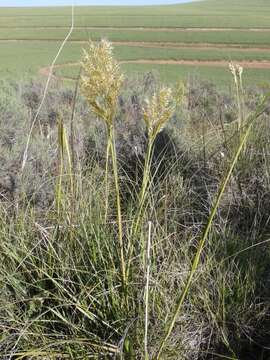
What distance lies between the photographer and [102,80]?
1717 millimetres

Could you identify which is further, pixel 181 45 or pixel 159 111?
pixel 181 45

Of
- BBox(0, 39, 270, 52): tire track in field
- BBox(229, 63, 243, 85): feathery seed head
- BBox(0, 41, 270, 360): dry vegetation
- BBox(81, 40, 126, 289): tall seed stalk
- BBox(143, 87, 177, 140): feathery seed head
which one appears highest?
BBox(81, 40, 126, 289): tall seed stalk

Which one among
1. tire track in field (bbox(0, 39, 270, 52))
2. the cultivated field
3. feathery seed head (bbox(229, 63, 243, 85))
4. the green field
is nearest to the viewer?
the cultivated field

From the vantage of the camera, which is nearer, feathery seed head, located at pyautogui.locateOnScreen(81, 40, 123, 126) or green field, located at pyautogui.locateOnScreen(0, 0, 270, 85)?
feathery seed head, located at pyautogui.locateOnScreen(81, 40, 123, 126)

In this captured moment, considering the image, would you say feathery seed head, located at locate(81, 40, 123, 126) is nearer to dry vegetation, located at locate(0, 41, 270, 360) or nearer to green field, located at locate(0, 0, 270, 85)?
dry vegetation, located at locate(0, 41, 270, 360)

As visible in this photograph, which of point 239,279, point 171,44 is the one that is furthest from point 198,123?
Answer: point 171,44

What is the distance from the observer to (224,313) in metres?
2.38

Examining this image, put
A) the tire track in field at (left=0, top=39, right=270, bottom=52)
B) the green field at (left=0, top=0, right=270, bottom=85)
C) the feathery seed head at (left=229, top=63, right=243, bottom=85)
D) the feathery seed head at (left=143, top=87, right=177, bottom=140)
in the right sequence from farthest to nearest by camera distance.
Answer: the tire track in field at (left=0, top=39, right=270, bottom=52)
the green field at (left=0, top=0, right=270, bottom=85)
the feathery seed head at (left=229, top=63, right=243, bottom=85)
the feathery seed head at (left=143, top=87, right=177, bottom=140)

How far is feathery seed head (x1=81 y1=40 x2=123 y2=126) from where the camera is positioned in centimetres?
172

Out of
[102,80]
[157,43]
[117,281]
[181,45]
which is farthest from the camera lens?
[157,43]

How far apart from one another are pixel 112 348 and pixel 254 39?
130ft

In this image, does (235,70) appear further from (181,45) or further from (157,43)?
(157,43)

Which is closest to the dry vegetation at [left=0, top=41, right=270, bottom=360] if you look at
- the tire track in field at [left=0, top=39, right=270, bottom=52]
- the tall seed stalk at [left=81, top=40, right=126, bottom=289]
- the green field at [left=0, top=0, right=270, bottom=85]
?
the tall seed stalk at [left=81, top=40, right=126, bottom=289]

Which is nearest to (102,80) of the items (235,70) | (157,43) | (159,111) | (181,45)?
(159,111)
